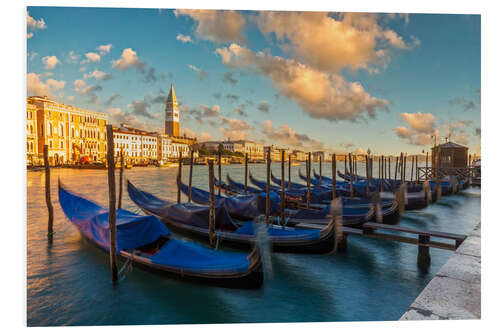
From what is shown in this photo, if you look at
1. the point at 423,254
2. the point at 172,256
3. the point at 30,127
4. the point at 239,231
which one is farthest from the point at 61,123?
the point at 423,254

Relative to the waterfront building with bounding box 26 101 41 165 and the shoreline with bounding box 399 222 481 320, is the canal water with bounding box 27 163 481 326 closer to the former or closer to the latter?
the waterfront building with bounding box 26 101 41 165

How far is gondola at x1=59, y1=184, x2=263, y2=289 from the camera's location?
221 centimetres

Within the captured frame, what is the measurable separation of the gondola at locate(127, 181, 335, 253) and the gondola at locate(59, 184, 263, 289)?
19.3 inches

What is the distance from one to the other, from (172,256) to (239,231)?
1.13m

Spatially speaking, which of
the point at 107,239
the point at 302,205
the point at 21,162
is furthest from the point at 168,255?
the point at 302,205

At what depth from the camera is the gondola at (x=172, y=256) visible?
7.24 ft

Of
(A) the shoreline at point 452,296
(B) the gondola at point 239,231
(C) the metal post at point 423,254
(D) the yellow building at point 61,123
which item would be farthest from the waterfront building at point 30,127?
(C) the metal post at point 423,254

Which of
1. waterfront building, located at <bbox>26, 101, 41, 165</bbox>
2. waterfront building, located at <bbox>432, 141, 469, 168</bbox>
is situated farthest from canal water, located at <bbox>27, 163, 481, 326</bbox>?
waterfront building, located at <bbox>432, 141, 469, 168</bbox>

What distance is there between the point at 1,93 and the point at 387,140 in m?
3.77

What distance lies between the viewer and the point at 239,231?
136 inches

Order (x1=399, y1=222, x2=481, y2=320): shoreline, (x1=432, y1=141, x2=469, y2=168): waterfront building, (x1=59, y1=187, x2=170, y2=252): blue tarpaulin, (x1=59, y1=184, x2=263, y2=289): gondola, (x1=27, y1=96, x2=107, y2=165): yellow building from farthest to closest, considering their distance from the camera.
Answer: (x1=432, y1=141, x2=469, y2=168): waterfront building, (x1=27, y1=96, x2=107, y2=165): yellow building, (x1=59, y1=187, x2=170, y2=252): blue tarpaulin, (x1=59, y1=184, x2=263, y2=289): gondola, (x1=399, y1=222, x2=481, y2=320): shoreline

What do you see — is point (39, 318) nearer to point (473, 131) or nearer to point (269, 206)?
point (269, 206)
